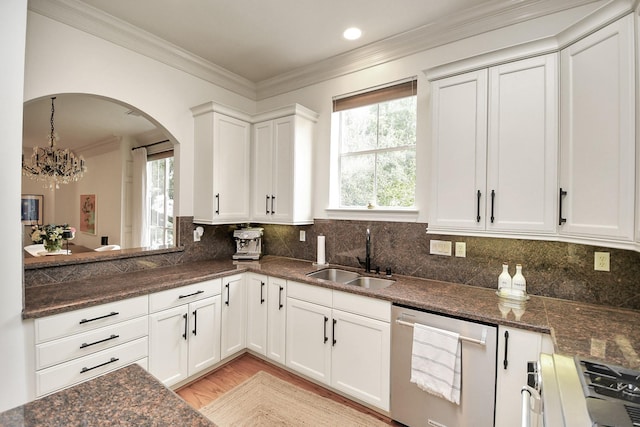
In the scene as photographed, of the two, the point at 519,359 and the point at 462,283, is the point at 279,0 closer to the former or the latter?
the point at 462,283

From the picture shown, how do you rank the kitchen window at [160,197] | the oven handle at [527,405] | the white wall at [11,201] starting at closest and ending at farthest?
the oven handle at [527,405]
the white wall at [11,201]
the kitchen window at [160,197]

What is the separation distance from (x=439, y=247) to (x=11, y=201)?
2.78m

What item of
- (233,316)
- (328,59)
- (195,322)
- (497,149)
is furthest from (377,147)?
(195,322)

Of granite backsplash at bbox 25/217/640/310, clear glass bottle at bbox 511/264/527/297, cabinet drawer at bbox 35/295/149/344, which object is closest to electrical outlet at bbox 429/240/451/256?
granite backsplash at bbox 25/217/640/310

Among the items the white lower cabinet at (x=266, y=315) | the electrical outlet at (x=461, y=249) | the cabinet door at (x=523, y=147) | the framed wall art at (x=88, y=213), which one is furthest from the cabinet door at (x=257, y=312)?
the framed wall art at (x=88, y=213)

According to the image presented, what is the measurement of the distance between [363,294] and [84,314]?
5.94 ft

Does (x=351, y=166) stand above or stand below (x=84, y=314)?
above

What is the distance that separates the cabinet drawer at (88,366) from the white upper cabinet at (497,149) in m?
2.30

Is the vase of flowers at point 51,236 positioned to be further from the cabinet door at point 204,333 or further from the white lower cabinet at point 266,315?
the white lower cabinet at point 266,315

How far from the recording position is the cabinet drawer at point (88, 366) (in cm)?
172

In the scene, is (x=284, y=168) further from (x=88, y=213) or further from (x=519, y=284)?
(x=88, y=213)

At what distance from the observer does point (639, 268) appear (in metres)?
1.76

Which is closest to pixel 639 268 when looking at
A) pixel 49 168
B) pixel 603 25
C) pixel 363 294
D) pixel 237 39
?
pixel 603 25

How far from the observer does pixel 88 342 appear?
1868 mm
